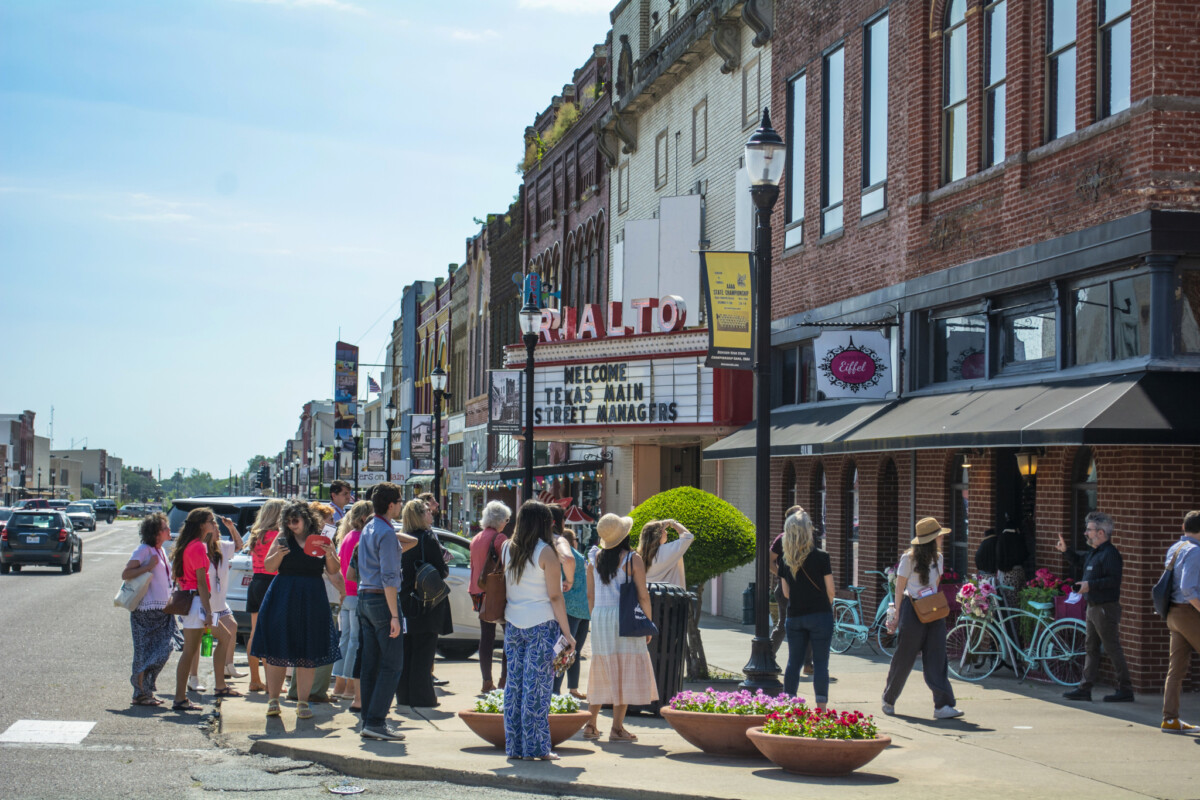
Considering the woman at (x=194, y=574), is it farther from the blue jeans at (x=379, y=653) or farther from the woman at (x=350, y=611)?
the blue jeans at (x=379, y=653)

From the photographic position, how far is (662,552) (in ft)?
39.5

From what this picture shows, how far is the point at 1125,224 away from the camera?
13.4 meters

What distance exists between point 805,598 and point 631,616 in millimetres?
1883

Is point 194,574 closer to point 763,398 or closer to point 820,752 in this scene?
point 763,398

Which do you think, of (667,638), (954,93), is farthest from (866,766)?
(954,93)

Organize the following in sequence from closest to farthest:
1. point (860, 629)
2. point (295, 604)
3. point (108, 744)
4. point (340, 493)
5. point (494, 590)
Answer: point (108, 744) → point (295, 604) → point (494, 590) → point (340, 493) → point (860, 629)

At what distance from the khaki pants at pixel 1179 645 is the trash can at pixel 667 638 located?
159 inches

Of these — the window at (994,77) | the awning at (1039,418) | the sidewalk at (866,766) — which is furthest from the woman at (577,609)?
the window at (994,77)

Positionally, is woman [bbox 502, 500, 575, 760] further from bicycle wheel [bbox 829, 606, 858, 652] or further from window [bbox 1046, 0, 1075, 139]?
bicycle wheel [bbox 829, 606, 858, 652]

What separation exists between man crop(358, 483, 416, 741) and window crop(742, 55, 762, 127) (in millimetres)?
15768

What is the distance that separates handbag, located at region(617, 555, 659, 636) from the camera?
10.5 meters

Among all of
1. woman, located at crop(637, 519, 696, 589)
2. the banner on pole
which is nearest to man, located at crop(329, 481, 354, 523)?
the banner on pole

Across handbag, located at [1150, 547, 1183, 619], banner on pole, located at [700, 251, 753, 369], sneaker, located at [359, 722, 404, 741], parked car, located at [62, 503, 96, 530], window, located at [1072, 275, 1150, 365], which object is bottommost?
parked car, located at [62, 503, 96, 530]

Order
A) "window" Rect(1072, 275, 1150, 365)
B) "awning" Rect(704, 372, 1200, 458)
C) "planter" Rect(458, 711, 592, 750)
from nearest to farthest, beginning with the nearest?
"planter" Rect(458, 711, 592, 750) → "awning" Rect(704, 372, 1200, 458) → "window" Rect(1072, 275, 1150, 365)
